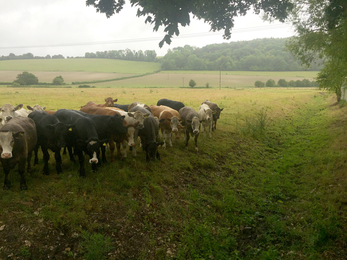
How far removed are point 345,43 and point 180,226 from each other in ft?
38.4

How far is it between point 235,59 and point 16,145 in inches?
4133

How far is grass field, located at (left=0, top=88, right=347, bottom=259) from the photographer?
556cm

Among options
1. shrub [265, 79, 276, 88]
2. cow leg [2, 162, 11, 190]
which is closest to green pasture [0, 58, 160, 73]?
shrub [265, 79, 276, 88]

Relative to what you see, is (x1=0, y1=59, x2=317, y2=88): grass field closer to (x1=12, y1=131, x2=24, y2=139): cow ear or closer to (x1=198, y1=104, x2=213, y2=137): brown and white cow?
(x1=198, y1=104, x2=213, y2=137): brown and white cow

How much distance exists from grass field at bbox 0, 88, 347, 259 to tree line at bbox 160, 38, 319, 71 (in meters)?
94.9

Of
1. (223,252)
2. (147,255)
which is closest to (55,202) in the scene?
(147,255)

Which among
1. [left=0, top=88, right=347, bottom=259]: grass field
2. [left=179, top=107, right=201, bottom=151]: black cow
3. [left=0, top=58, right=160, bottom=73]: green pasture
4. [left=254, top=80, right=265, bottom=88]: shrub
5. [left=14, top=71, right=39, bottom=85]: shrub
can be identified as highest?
[left=0, top=58, right=160, bottom=73]: green pasture

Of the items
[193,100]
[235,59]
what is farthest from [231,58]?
[193,100]

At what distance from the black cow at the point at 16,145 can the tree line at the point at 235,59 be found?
97.7 meters

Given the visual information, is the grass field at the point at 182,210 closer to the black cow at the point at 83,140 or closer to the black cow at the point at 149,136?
the black cow at the point at 149,136

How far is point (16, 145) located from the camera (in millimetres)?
6594

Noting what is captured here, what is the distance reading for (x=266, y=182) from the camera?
9477 mm

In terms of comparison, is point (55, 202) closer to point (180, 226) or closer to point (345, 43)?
point (180, 226)

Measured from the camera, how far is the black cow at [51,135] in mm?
7594
